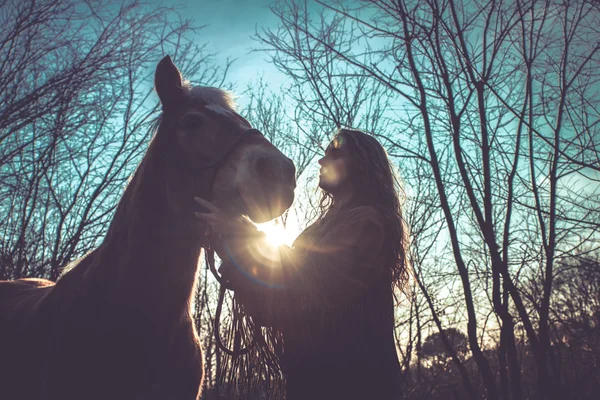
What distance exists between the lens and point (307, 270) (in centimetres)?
152

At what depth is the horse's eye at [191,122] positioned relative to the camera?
184 centimetres

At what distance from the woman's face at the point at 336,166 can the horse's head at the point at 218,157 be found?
0.48 m

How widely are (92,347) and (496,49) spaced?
132 inches

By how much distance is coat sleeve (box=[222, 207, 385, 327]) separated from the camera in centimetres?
140

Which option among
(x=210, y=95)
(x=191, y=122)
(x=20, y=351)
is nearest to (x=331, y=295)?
(x=191, y=122)

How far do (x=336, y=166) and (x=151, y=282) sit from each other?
1077mm

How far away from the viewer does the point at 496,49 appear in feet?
9.98

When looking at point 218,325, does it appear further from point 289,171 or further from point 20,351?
point 20,351

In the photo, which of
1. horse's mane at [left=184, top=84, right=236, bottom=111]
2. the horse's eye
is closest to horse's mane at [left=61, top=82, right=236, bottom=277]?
horse's mane at [left=184, top=84, right=236, bottom=111]

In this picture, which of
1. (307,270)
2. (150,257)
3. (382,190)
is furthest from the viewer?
(382,190)

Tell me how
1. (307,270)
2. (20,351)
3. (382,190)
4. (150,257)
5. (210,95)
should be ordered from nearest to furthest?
(307,270) < (150,257) < (20,351) < (382,190) < (210,95)

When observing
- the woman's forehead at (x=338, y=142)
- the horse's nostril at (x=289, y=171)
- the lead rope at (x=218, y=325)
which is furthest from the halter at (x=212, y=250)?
the woman's forehead at (x=338, y=142)

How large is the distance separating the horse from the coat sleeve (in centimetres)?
22

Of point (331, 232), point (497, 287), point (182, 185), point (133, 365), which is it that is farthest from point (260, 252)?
point (497, 287)
